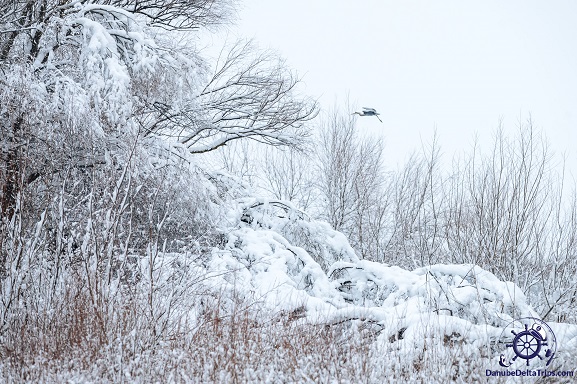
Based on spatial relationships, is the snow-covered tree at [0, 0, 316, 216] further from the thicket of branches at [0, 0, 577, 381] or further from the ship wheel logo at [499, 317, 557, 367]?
the ship wheel logo at [499, 317, 557, 367]

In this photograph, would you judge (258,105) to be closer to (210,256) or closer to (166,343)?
(210,256)

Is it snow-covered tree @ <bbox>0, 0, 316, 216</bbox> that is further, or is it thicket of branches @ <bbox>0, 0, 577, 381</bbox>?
snow-covered tree @ <bbox>0, 0, 316, 216</bbox>

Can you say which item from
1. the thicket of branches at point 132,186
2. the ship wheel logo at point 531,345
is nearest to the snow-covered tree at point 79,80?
the thicket of branches at point 132,186

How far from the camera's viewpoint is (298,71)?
10.2m

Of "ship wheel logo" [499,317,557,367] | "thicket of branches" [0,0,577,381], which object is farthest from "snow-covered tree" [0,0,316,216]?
"ship wheel logo" [499,317,557,367]

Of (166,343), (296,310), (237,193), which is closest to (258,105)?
(237,193)

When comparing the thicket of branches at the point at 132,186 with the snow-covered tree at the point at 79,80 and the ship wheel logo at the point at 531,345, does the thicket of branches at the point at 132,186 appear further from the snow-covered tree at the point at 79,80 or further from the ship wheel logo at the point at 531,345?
the ship wheel logo at the point at 531,345

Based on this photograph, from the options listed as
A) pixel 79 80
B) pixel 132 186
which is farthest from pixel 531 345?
pixel 79 80

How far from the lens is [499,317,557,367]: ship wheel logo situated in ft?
9.65

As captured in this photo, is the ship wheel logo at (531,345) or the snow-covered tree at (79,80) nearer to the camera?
the ship wheel logo at (531,345)

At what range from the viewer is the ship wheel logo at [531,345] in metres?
2.94

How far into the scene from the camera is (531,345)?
125 inches

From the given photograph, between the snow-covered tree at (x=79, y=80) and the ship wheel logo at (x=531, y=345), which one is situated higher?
the snow-covered tree at (x=79, y=80)

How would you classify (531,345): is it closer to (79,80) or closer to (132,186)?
(132,186)
